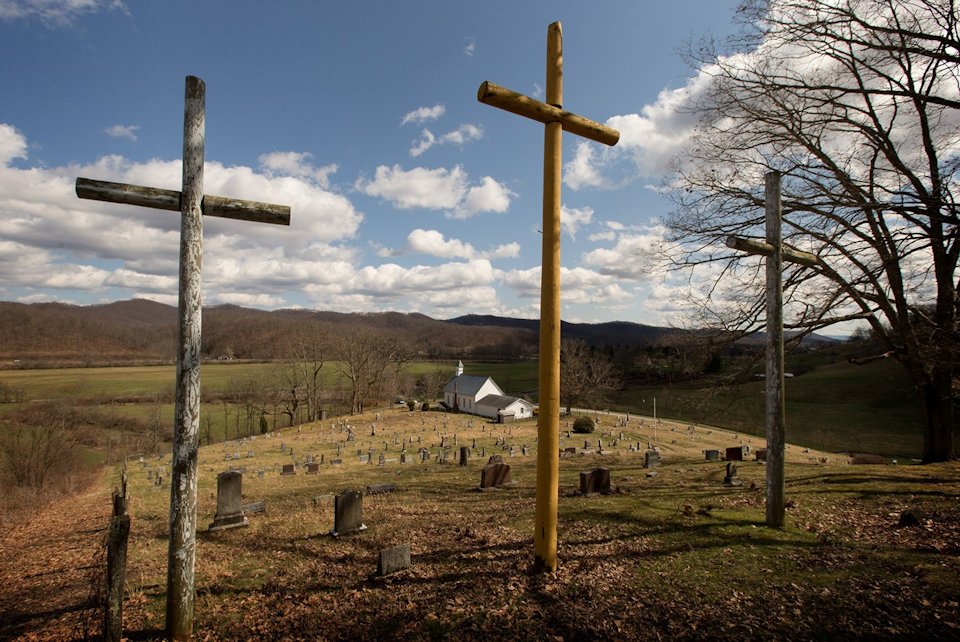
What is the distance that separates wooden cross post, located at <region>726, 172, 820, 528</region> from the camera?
21.6 ft

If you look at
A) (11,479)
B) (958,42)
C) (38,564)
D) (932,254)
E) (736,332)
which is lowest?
(11,479)

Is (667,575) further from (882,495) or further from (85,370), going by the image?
(85,370)

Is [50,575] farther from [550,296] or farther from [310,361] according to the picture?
[310,361]

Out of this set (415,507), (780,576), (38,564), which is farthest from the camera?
(415,507)

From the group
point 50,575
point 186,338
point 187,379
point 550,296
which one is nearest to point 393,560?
point 187,379

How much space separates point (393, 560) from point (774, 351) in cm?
625

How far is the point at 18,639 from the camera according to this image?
426 centimetres

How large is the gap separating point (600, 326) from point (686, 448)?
Result: 158381mm

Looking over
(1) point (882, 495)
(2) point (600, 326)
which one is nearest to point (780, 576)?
(1) point (882, 495)

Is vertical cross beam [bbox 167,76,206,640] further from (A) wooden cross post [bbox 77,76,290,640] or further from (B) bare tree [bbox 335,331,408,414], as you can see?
(B) bare tree [bbox 335,331,408,414]

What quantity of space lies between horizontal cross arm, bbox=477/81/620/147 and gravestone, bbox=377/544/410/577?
5.37m

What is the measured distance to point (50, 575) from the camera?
6.58m

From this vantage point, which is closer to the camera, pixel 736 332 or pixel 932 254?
pixel 932 254

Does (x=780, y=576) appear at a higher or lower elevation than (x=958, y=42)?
lower
